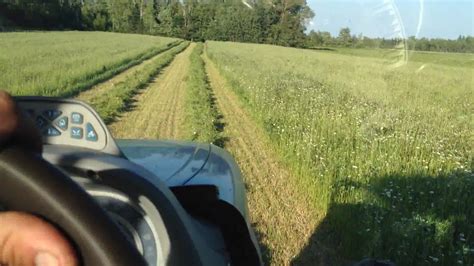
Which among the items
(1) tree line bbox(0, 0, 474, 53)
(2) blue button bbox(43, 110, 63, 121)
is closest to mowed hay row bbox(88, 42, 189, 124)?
(2) blue button bbox(43, 110, 63, 121)

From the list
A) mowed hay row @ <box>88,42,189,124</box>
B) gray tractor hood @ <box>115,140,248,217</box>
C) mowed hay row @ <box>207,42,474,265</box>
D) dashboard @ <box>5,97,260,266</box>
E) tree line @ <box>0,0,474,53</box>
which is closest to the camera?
dashboard @ <box>5,97,260,266</box>

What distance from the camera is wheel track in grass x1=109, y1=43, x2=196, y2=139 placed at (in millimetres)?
9672

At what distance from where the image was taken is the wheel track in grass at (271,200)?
5.03 metres

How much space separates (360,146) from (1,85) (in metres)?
9.32

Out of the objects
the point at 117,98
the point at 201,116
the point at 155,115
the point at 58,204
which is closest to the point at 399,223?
the point at 58,204

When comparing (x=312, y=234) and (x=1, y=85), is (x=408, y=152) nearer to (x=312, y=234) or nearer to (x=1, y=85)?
(x=312, y=234)

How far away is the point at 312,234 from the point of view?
17.7ft

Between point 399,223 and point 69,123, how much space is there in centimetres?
370

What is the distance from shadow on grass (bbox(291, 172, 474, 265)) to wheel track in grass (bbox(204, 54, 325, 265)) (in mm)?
143

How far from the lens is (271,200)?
6.25m

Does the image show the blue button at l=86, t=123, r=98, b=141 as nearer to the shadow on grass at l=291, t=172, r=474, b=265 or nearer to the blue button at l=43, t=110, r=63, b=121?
the blue button at l=43, t=110, r=63, b=121

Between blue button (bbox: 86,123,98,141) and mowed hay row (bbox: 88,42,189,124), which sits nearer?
blue button (bbox: 86,123,98,141)

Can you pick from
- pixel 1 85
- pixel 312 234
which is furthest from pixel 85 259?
pixel 1 85

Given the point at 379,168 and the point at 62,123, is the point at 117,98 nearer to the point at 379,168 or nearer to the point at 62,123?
the point at 379,168
